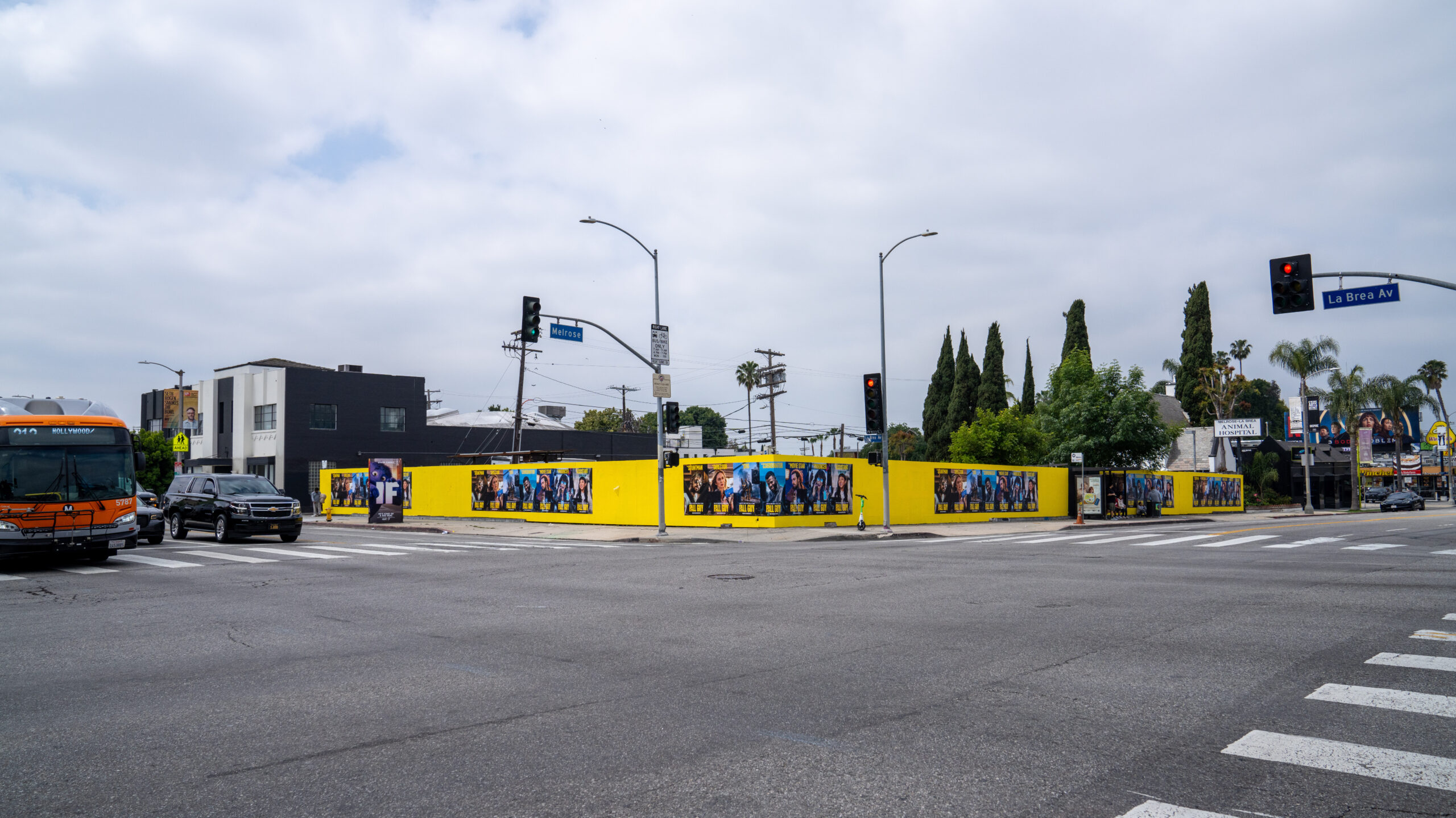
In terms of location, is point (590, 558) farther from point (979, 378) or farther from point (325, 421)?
point (979, 378)

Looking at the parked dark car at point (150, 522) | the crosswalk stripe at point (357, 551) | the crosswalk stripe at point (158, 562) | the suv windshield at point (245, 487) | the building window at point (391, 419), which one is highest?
the building window at point (391, 419)

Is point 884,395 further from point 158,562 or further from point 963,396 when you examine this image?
point 963,396

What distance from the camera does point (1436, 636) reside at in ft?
28.3

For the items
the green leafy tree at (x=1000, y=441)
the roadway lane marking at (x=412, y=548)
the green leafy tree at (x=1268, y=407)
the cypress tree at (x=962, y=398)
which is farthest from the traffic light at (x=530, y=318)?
the green leafy tree at (x=1268, y=407)

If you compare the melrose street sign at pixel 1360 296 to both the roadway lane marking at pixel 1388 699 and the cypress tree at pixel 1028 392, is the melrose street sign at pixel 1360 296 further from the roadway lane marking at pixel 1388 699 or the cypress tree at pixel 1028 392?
the cypress tree at pixel 1028 392

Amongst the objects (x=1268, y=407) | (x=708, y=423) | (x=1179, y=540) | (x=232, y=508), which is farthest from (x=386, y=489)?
(x=1268, y=407)

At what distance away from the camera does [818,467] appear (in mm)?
32719

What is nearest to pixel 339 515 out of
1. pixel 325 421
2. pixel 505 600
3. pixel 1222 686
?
pixel 325 421

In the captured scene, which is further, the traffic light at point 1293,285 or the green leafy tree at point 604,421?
the green leafy tree at point 604,421

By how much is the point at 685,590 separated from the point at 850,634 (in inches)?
167

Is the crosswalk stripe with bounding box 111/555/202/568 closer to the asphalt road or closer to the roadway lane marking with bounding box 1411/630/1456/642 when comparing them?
the asphalt road

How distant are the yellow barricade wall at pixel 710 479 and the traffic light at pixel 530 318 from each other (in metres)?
8.85

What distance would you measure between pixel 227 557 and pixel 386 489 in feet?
61.3

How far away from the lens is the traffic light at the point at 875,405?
29.5 metres
